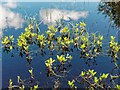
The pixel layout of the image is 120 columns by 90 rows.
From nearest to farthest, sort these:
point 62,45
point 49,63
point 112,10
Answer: point 49,63 → point 62,45 → point 112,10

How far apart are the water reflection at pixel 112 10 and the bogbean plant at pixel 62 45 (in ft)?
2.01

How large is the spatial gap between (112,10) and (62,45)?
5.38 ft

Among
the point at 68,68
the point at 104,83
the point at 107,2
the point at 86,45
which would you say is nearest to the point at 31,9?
the point at 107,2

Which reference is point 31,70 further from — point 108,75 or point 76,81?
point 108,75

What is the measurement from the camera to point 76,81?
4648 mm

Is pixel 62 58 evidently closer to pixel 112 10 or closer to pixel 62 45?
pixel 62 45

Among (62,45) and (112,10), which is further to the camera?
(112,10)

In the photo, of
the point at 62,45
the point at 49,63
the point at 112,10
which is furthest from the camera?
the point at 112,10

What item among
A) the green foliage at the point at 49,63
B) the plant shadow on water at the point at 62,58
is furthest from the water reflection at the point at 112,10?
the green foliage at the point at 49,63

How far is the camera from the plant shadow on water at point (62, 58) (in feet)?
15.1

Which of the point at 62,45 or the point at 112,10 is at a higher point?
the point at 112,10

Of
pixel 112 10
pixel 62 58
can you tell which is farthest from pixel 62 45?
pixel 112 10

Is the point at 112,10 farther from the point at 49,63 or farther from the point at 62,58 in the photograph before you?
the point at 49,63

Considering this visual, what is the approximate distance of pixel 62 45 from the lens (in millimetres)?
5379
